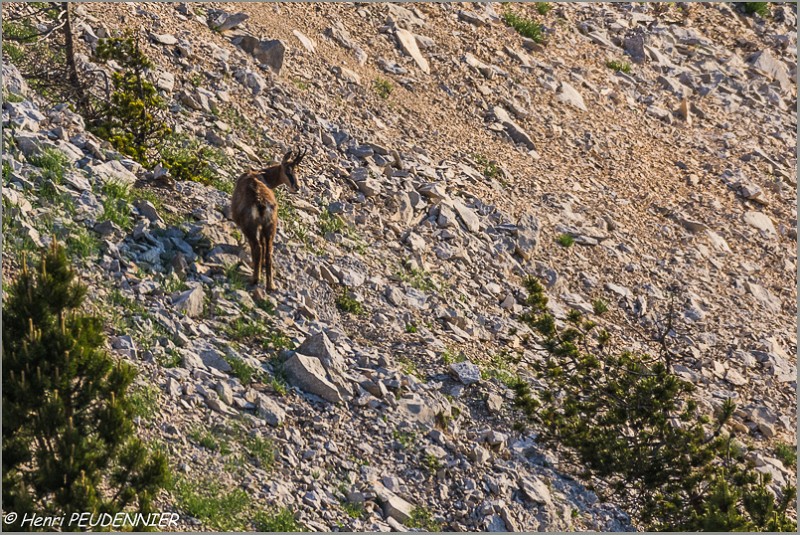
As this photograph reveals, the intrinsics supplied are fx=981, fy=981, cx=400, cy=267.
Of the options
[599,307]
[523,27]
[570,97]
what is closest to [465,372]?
[599,307]

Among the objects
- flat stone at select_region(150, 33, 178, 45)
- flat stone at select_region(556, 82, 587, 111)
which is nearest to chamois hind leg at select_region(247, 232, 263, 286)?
flat stone at select_region(150, 33, 178, 45)

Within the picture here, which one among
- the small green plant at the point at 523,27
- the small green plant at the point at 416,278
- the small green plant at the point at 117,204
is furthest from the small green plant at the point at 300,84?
the small green plant at the point at 523,27

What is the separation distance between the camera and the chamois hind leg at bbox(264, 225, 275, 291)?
39.8ft

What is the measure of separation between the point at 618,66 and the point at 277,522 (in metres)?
16.0

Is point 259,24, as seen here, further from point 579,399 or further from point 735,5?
point 735,5

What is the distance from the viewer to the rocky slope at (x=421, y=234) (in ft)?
36.1

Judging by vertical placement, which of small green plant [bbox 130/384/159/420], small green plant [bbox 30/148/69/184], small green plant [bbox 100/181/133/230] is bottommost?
small green plant [bbox 130/384/159/420]

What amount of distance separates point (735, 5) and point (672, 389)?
17.3m

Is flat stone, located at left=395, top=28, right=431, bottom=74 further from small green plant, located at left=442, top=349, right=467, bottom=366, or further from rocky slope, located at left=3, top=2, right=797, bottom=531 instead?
small green plant, located at left=442, top=349, right=467, bottom=366

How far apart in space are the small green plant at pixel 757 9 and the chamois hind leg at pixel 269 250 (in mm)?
18813

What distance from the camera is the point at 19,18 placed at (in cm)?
1473

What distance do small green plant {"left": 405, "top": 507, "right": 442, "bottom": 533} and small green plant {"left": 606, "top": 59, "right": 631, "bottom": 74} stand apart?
1454 centimetres

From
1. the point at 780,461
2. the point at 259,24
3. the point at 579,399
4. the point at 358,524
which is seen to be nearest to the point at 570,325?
the point at 579,399

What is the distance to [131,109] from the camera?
13672mm
